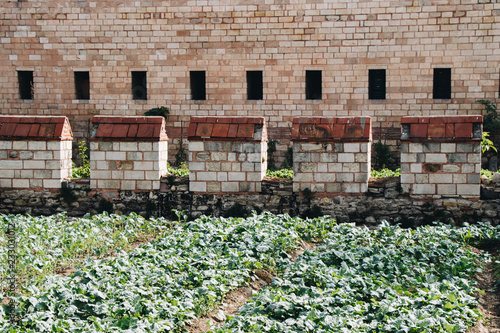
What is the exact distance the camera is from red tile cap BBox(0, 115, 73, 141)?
9.40 meters

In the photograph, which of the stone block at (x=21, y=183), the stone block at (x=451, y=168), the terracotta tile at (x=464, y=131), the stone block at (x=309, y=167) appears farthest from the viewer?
the stone block at (x=21, y=183)

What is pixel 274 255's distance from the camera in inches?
262

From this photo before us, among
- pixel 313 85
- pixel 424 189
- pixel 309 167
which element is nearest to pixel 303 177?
pixel 309 167

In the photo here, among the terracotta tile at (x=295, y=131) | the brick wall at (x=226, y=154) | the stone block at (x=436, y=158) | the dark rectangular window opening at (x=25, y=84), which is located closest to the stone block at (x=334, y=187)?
the terracotta tile at (x=295, y=131)

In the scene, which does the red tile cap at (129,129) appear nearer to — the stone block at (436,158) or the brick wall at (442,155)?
the brick wall at (442,155)

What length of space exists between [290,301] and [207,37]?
11550 millimetres

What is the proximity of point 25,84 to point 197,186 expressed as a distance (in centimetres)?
920

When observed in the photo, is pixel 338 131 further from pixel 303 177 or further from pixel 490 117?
pixel 490 117

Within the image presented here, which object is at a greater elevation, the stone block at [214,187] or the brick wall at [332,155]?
the brick wall at [332,155]

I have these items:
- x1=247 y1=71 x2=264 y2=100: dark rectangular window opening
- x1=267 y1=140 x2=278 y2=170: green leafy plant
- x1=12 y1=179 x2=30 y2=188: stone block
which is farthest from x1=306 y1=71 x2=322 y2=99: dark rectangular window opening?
x1=12 y1=179 x2=30 y2=188: stone block

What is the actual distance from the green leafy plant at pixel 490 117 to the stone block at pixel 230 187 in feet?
25.4

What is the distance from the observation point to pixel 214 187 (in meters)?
9.32

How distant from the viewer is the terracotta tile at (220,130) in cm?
919

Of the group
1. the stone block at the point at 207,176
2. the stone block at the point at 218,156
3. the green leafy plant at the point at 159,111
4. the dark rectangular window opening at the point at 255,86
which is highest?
the dark rectangular window opening at the point at 255,86
